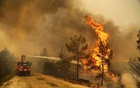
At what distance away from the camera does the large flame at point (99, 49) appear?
7.46m

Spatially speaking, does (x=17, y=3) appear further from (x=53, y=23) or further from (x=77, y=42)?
(x=77, y=42)

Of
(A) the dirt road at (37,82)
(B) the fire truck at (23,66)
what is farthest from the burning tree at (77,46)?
(B) the fire truck at (23,66)

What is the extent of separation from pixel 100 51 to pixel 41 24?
225 centimetres

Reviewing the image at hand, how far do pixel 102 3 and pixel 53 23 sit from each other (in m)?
2.03

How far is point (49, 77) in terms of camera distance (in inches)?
271

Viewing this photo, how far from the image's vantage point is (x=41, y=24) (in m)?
7.00

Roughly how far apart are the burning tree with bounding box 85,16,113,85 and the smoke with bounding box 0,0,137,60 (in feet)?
0.52

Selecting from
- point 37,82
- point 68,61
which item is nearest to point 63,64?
point 68,61

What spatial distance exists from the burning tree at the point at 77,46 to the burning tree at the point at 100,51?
0.34m

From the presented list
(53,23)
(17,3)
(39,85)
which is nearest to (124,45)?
(53,23)

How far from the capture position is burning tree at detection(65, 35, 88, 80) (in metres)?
7.23

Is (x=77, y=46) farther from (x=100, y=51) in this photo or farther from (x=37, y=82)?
(x=37, y=82)

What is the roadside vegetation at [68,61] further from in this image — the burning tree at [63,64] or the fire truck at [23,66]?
the fire truck at [23,66]

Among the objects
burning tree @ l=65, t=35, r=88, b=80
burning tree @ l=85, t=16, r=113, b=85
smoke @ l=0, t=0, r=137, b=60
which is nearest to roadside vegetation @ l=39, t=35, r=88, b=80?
burning tree @ l=65, t=35, r=88, b=80
